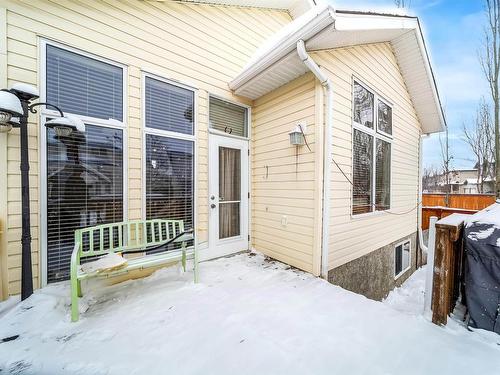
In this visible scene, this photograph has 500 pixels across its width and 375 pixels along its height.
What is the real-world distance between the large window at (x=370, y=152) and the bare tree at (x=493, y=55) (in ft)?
20.3

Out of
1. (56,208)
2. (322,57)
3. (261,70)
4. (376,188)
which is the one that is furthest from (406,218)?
(56,208)

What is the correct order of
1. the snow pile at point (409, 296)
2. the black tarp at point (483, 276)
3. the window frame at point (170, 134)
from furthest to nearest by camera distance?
the snow pile at point (409, 296)
the window frame at point (170, 134)
the black tarp at point (483, 276)

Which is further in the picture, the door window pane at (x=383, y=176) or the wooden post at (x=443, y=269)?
the door window pane at (x=383, y=176)

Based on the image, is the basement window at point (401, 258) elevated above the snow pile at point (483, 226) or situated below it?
below

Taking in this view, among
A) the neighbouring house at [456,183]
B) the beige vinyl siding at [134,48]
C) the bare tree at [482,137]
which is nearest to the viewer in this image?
the beige vinyl siding at [134,48]

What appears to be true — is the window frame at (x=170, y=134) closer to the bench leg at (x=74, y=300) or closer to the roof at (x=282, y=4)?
the bench leg at (x=74, y=300)

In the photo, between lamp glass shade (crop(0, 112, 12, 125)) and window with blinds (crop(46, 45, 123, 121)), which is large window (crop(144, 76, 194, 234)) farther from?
lamp glass shade (crop(0, 112, 12, 125))

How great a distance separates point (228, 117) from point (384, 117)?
350 cm

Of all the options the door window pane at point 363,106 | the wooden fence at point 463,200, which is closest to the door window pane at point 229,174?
the door window pane at point 363,106

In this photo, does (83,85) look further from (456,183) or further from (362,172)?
(456,183)

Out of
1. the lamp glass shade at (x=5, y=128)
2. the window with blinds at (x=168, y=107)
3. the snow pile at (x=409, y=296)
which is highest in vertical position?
the window with blinds at (x=168, y=107)

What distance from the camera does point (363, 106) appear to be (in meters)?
4.29

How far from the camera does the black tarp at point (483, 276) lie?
1.93m

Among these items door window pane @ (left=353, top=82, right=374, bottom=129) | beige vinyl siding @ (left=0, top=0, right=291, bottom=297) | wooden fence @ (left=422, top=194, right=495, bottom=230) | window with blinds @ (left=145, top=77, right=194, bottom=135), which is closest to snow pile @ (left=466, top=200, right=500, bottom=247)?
door window pane @ (left=353, top=82, right=374, bottom=129)
